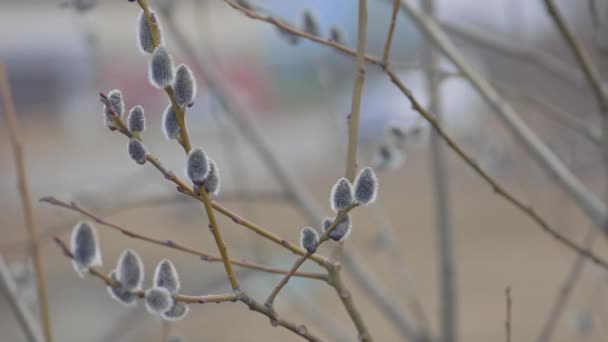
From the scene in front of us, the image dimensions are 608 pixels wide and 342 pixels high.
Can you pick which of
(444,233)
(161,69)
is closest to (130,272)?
(161,69)

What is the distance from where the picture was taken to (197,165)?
787 mm

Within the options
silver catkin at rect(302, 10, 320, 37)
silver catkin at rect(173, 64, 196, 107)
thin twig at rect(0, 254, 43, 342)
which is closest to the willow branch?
silver catkin at rect(173, 64, 196, 107)

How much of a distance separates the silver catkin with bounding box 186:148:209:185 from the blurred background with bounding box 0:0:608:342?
1.75ft

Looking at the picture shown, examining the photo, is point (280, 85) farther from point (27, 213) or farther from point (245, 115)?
point (27, 213)

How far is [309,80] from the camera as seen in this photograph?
1600cm

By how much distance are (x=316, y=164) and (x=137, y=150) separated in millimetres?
11232

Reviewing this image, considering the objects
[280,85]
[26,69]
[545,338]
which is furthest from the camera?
[280,85]

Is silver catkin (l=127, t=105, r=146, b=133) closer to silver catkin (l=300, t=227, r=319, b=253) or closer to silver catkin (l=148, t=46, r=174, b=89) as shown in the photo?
silver catkin (l=148, t=46, r=174, b=89)

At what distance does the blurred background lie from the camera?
1980mm

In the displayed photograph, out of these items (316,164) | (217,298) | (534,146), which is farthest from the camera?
(316,164)

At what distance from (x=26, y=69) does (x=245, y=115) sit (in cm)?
1361

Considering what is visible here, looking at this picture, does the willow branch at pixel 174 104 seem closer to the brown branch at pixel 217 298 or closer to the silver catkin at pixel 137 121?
the silver catkin at pixel 137 121

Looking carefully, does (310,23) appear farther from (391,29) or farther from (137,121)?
(137,121)

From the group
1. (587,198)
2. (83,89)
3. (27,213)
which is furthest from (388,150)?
(83,89)
